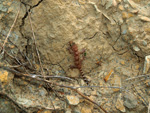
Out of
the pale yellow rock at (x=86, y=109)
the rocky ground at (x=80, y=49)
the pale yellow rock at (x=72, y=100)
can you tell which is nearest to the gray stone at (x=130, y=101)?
the rocky ground at (x=80, y=49)

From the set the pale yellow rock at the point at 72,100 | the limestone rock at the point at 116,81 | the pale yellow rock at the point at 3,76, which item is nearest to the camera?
the pale yellow rock at the point at 3,76

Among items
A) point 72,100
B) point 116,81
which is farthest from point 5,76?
point 116,81

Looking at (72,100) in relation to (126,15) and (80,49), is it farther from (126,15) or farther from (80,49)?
(126,15)

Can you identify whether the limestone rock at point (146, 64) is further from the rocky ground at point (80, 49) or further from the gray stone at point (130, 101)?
the gray stone at point (130, 101)

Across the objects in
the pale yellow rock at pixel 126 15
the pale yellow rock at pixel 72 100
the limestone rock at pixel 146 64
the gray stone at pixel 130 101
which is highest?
the pale yellow rock at pixel 126 15

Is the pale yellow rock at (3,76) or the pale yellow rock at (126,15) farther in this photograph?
the pale yellow rock at (126,15)

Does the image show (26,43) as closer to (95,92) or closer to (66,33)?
(66,33)

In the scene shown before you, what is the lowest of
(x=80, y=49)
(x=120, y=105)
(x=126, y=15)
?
(x=120, y=105)

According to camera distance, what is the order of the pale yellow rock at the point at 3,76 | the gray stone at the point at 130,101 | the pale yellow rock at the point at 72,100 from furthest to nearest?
1. the gray stone at the point at 130,101
2. the pale yellow rock at the point at 72,100
3. the pale yellow rock at the point at 3,76

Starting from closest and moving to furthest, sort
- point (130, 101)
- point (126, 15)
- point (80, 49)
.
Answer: point (130, 101), point (126, 15), point (80, 49)
